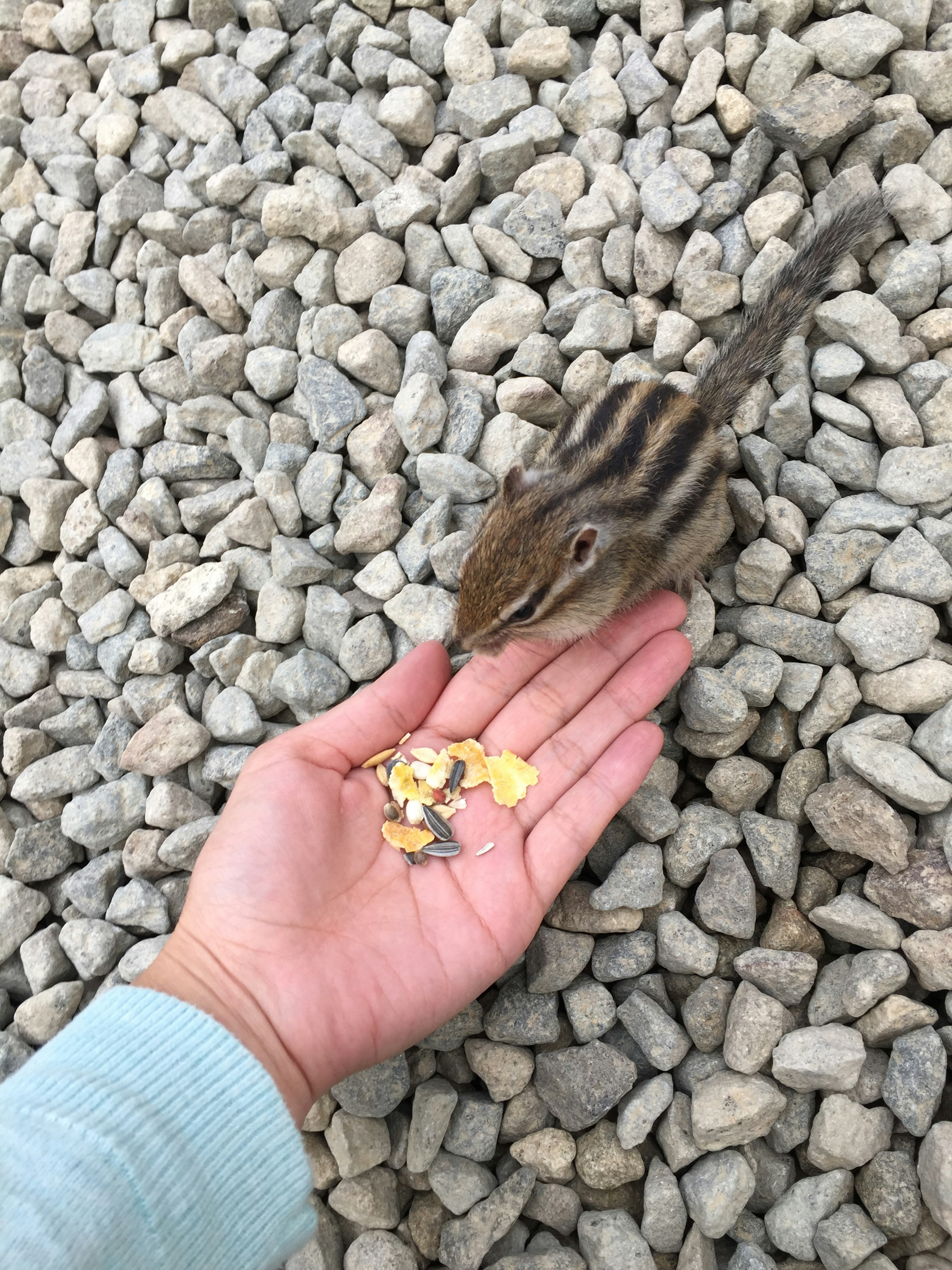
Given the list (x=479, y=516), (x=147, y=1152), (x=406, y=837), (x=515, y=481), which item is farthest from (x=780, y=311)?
(x=147, y=1152)

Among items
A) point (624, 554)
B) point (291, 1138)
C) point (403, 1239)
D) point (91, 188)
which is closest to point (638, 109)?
point (624, 554)

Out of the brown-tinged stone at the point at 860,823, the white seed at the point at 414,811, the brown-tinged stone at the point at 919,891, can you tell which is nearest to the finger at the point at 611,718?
the white seed at the point at 414,811

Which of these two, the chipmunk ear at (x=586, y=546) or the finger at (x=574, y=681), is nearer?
the chipmunk ear at (x=586, y=546)

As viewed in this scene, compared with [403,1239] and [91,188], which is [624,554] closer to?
[403,1239]

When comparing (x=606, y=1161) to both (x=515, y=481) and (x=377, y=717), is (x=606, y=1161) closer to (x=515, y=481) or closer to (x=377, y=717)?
(x=377, y=717)

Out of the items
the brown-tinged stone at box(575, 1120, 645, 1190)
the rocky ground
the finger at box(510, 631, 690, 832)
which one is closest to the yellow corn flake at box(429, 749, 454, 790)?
the finger at box(510, 631, 690, 832)

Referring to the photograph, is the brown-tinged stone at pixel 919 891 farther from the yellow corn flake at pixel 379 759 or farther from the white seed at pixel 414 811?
the yellow corn flake at pixel 379 759

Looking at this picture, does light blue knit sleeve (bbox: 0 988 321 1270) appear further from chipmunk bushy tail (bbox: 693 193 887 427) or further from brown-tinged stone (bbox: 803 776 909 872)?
chipmunk bushy tail (bbox: 693 193 887 427)
